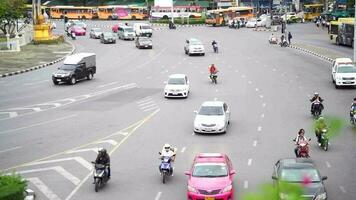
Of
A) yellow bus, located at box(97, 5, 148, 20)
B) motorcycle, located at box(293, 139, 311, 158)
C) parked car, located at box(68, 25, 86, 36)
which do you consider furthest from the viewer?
yellow bus, located at box(97, 5, 148, 20)

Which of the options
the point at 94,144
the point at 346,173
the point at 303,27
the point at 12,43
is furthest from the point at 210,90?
the point at 303,27

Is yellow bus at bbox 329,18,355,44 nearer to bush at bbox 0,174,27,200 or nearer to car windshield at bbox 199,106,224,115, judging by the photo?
car windshield at bbox 199,106,224,115

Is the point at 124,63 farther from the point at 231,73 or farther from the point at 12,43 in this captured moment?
the point at 12,43

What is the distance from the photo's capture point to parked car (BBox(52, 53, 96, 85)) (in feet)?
144

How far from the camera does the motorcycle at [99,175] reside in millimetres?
18578

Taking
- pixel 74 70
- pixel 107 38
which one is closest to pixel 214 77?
pixel 74 70

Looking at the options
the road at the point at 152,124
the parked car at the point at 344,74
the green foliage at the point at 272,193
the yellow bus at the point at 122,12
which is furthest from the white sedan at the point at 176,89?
the yellow bus at the point at 122,12

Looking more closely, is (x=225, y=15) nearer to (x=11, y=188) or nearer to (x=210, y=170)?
(x=210, y=170)

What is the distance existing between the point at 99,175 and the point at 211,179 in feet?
12.0

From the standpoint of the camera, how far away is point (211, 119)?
1069 inches

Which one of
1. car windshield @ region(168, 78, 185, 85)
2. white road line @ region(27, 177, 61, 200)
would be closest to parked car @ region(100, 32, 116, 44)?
car windshield @ region(168, 78, 185, 85)

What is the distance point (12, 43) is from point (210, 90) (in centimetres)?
3444

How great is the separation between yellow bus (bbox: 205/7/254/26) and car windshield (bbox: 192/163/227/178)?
9015cm

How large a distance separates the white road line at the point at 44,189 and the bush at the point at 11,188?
2.70 metres
